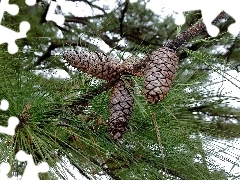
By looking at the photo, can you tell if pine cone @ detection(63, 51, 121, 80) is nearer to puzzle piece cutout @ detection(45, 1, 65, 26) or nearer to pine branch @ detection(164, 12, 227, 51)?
pine branch @ detection(164, 12, 227, 51)

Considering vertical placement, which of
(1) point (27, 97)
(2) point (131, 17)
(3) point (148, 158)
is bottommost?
(3) point (148, 158)

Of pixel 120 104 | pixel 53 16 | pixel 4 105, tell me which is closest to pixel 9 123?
pixel 4 105

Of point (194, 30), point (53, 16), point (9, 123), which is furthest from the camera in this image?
point (53, 16)

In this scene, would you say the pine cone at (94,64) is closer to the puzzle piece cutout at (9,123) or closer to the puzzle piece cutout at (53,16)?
the puzzle piece cutout at (9,123)

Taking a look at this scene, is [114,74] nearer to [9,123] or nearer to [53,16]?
[9,123]

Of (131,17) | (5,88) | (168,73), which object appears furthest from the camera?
(131,17)

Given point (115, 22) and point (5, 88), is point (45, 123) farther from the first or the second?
point (115, 22)

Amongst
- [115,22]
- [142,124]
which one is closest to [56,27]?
[115,22]
